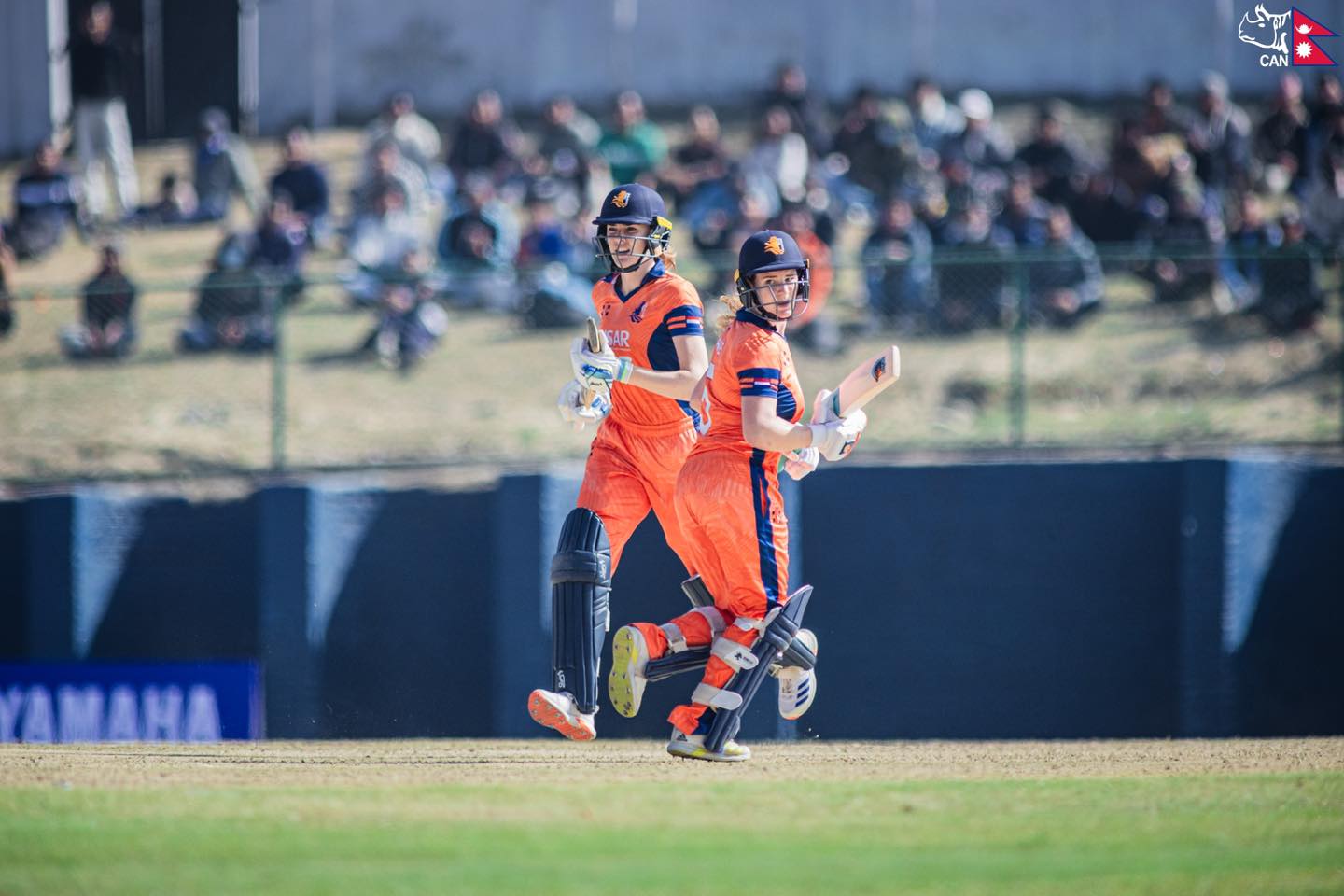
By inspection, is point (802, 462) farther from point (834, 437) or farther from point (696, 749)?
point (696, 749)

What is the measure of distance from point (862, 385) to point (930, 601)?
337cm

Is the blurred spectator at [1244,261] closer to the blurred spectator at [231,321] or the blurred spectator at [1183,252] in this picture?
the blurred spectator at [1183,252]

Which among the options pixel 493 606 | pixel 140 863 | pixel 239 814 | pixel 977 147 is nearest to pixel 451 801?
pixel 239 814

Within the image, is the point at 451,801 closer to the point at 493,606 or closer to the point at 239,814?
the point at 239,814

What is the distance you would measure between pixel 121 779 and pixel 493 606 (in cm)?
395

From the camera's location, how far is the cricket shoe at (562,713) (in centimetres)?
744

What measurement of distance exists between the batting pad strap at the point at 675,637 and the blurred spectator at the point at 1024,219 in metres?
7.35

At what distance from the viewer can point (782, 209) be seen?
1482 centimetres

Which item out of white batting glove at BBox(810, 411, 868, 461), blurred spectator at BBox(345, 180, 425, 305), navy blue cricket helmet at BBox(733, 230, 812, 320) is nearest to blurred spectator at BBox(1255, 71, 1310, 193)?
blurred spectator at BBox(345, 180, 425, 305)

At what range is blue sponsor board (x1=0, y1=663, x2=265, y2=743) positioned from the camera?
404 inches

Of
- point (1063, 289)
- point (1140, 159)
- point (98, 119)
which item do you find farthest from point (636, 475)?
point (98, 119)

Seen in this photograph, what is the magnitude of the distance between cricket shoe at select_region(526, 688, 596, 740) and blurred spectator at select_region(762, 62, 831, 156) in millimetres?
10099

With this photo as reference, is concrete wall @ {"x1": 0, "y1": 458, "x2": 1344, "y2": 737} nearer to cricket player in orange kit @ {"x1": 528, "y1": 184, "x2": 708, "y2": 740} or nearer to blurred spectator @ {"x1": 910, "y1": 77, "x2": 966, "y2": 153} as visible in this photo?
cricket player in orange kit @ {"x1": 528, "y1": 184, "x2": 708, "y2": 740}

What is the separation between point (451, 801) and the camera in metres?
6.09
